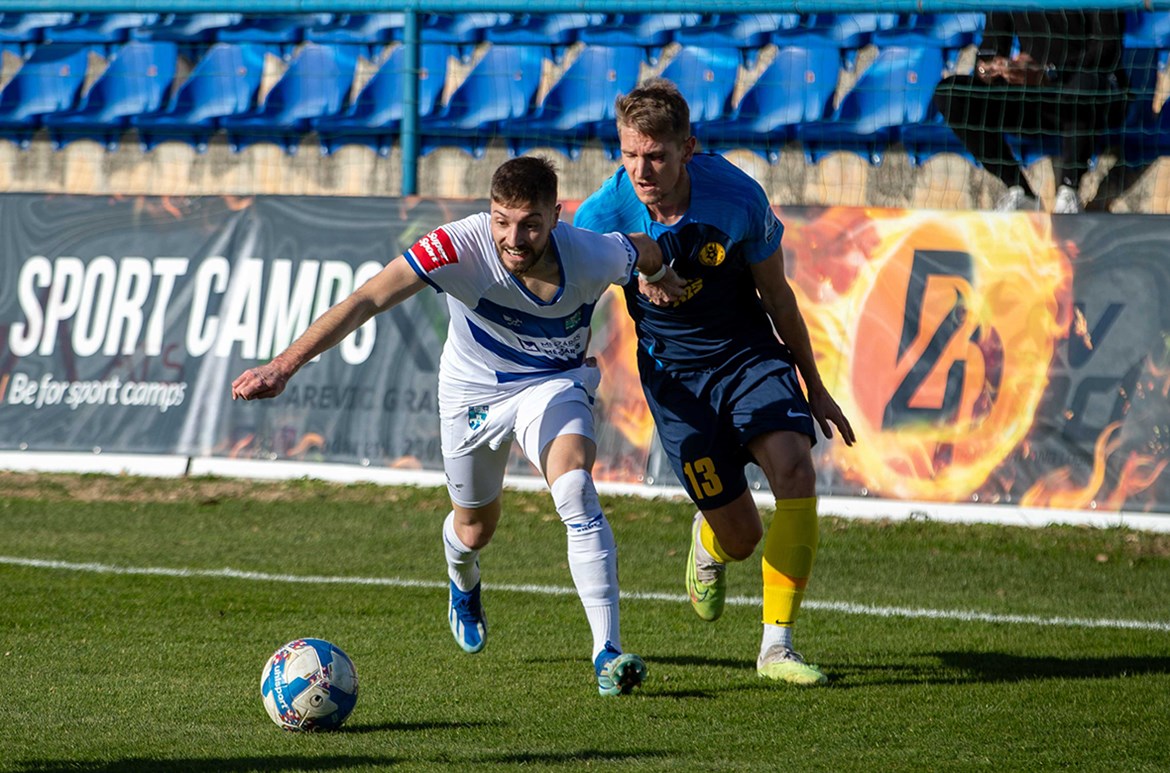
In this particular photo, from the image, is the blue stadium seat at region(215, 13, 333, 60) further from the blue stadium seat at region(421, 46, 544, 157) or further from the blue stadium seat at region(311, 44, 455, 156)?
the blue stadium seat at region(421, 46, 544, 157)

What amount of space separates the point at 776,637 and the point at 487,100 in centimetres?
896

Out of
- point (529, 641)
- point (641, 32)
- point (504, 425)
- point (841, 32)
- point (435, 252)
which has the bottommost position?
point (529, 641)

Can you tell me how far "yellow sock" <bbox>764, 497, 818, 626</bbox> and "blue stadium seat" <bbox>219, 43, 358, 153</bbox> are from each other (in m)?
9.47

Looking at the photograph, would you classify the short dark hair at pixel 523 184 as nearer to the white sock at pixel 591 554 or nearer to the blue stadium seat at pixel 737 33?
the white sock at pixel 591 554

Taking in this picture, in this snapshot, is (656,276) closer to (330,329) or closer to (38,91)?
(330,329)

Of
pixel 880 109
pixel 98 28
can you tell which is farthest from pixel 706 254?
pixel 98 28

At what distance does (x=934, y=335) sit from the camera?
9695 millimetres

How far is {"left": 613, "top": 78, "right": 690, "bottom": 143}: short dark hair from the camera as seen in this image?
5.74 m

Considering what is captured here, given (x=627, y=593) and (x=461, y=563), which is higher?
(x=461, y=563)

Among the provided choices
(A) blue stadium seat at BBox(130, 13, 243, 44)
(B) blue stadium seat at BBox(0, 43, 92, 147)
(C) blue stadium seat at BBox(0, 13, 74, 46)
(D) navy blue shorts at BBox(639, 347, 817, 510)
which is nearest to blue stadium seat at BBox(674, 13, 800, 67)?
(A) blue stadium seat at BBox(130, 13, 243, 44)

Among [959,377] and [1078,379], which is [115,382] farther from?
[1078,379]

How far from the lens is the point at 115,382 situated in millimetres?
11250

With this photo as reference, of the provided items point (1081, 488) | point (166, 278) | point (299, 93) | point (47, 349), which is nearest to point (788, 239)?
point (1081, 488)

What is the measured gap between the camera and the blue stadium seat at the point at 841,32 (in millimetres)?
13391
